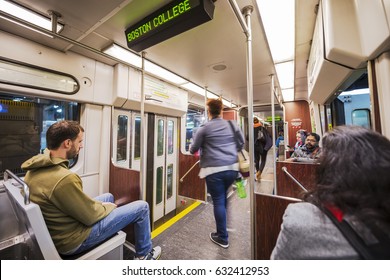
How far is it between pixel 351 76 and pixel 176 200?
3.83 m

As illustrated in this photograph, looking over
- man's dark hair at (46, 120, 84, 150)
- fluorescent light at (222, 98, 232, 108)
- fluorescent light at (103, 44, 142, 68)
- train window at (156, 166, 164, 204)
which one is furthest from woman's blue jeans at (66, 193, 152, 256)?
fluorescent light at (222, 98, 232, 108)

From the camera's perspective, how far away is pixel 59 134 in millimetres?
1437

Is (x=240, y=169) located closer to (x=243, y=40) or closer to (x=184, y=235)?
(x=184, y=235)

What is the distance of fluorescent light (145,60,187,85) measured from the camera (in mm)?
2746

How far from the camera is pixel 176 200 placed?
4.20 meters

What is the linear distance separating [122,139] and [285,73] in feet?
10.7

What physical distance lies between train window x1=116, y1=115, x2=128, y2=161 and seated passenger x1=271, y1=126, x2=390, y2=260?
285cm

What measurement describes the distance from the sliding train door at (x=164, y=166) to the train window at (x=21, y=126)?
70.9 inches

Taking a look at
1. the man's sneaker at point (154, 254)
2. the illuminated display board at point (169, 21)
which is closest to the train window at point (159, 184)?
the man's sneaker at point (154, 254)

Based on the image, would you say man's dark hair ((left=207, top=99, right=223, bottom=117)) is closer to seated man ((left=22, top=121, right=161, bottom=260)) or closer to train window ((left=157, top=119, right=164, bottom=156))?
seated man ((left=22, top=121, right=161, bottom=260))

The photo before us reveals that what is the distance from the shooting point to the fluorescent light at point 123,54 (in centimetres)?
222

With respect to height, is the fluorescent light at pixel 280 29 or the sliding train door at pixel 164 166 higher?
the fluorescent light at pixel 280 29

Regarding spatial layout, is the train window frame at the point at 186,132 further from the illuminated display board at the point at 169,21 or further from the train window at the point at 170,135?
the illuminated display board at the point at 169,21

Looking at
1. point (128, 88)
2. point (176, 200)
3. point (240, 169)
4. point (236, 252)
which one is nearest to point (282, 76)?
point (240, 169)
